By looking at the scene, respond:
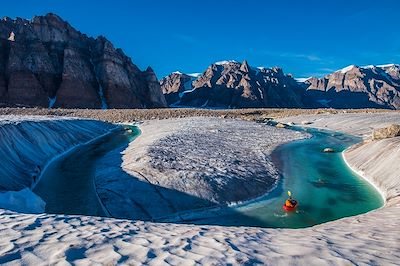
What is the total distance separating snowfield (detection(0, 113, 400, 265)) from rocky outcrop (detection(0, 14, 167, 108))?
90.5 m

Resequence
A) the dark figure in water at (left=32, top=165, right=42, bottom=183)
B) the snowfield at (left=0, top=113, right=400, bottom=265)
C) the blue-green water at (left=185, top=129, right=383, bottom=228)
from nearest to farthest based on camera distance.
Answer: the snowfield at (left=0, top=113, right=400, bottom=265)
the blue-green water at (left=185, top=129, right=383, bottom=228)
the dark figure in water at (left=32, top=165, right=42, bottom=183)

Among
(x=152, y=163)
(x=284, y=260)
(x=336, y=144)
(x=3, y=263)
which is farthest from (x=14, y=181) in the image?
(x=336, y=144)

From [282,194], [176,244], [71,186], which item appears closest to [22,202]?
[71,186]

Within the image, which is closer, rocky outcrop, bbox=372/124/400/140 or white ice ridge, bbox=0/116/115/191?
white ice ridge, bbox=0/116/115/191

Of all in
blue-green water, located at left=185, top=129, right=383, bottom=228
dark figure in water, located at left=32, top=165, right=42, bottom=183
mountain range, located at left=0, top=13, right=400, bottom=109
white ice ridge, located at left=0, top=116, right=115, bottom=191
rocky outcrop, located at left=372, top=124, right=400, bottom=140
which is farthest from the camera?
mountain range, located at left=0, top=13, right=400, bottom=109

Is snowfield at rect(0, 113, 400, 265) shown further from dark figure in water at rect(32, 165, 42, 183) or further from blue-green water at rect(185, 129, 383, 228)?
dark figure in water at rect(32, 165, 42, 183)

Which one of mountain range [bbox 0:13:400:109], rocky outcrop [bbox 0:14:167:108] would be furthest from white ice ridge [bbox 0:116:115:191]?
rocky outcrop [bbox 0:14:167:108]

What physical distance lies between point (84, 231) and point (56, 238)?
31.7 inches

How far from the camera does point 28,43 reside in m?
102

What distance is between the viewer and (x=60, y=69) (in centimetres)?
10456

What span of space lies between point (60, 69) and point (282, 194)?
332 feet

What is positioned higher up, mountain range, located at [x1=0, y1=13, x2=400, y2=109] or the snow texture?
mountain range, located at [x1=0, y1=13, x2=400, y2=109]

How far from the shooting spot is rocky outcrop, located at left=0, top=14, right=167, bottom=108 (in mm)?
94500

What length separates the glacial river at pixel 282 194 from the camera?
14.9 meters
